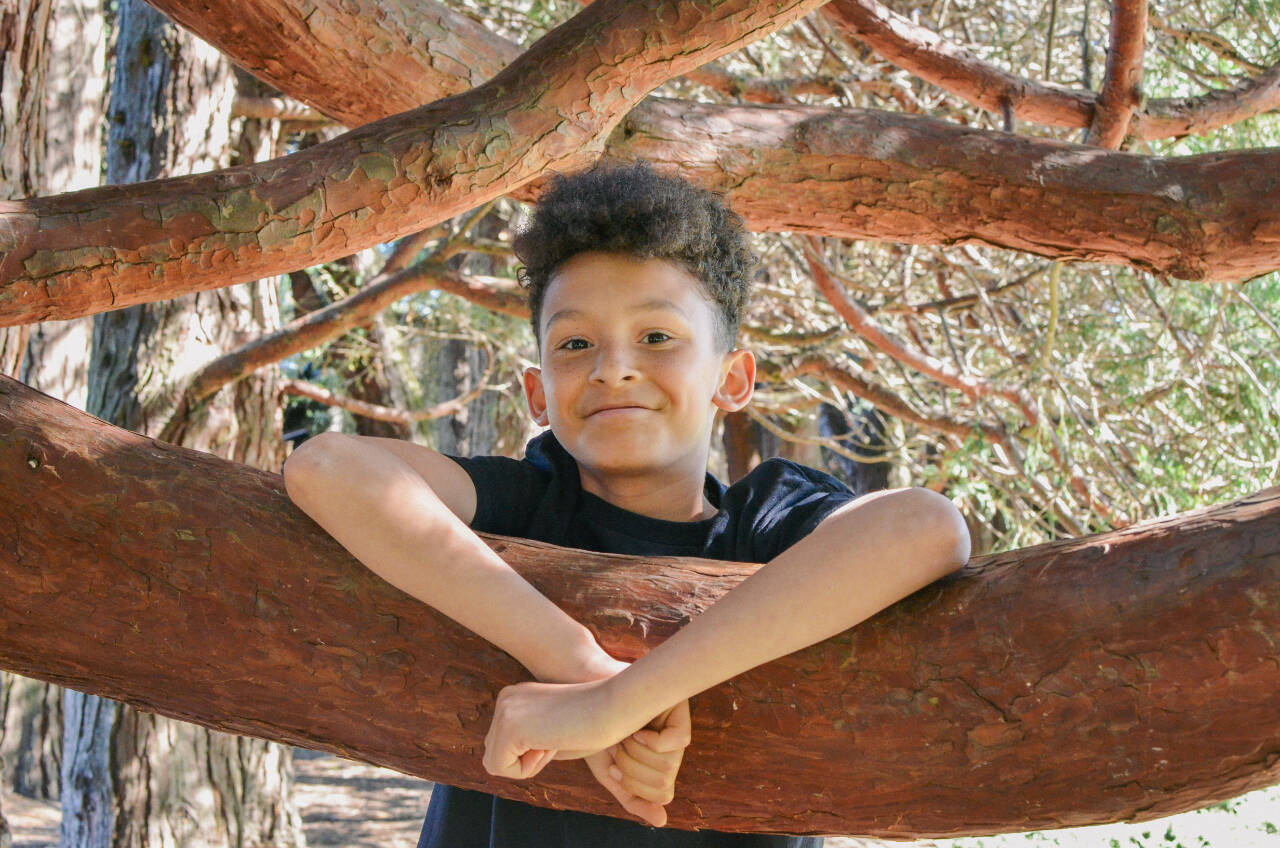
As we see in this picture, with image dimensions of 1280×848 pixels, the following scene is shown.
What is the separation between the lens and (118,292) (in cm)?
177

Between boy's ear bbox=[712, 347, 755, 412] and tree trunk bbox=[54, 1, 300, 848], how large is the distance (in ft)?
10.4

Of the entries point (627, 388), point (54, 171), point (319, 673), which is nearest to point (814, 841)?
point (627, 388)

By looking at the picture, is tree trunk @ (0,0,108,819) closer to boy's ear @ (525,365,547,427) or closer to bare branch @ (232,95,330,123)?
bare branch @ (232,95,330,123)

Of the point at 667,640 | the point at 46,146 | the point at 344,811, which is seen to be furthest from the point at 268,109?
the point at 344,811

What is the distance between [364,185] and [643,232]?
0.45 m

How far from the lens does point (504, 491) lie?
1861 mm

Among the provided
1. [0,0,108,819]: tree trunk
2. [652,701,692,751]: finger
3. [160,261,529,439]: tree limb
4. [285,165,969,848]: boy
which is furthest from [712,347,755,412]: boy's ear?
[160,261,529,439]: tree limb

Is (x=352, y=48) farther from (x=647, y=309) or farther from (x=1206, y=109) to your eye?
(x=1206, y=109)

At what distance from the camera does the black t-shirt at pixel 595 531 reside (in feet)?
5.72

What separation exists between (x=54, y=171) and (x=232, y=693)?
2.85 metres

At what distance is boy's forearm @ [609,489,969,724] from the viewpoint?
50.3 inches

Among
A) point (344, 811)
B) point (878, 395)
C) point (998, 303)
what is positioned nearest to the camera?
point (878, 395)

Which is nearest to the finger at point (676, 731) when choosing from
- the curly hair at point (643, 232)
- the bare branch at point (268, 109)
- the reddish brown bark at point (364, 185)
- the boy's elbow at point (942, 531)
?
the boy's elbow at point (942, 531)

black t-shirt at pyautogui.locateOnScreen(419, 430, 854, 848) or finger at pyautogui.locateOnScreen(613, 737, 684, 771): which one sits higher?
black t-shirt at pyautogui.locateOnScreen(419, 430, 854, 848)
